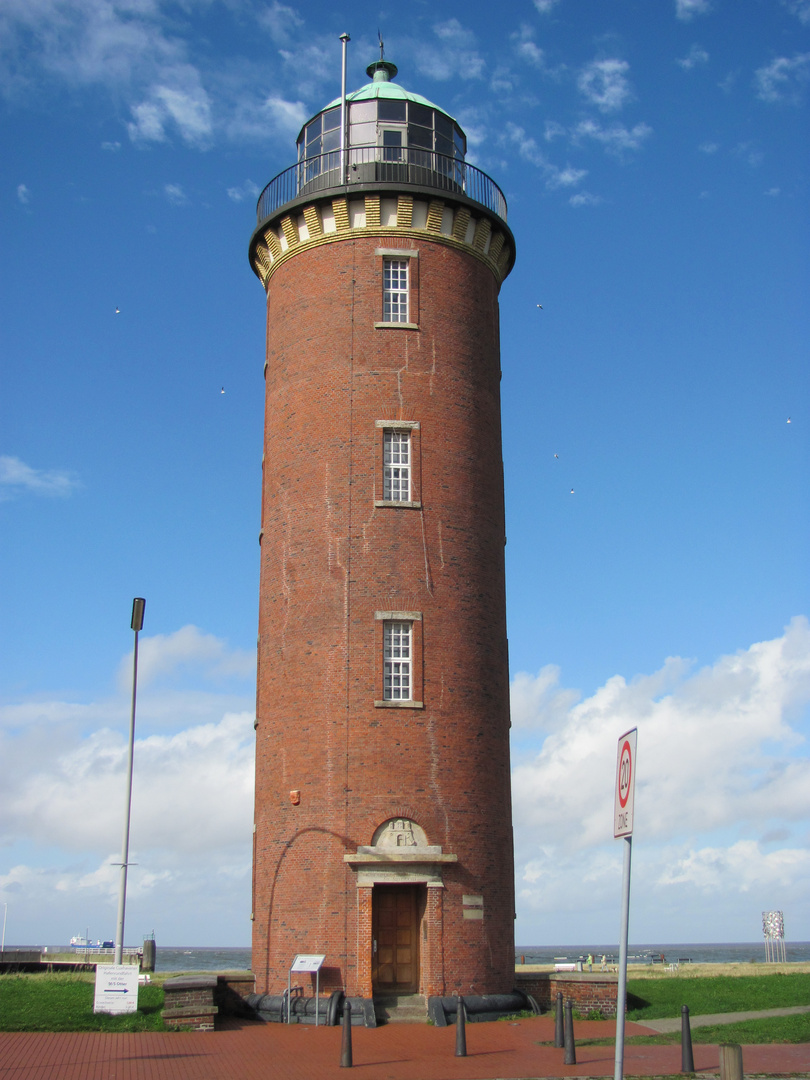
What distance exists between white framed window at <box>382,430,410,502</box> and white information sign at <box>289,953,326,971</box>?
9654mm

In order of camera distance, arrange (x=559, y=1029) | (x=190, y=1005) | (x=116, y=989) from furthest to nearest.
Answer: (x=116, y=989), (x=190, y=1005), (x=559, y=1029)

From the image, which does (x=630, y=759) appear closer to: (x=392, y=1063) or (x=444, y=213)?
(x=392, y=1063)

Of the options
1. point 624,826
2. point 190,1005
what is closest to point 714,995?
point 190,1005

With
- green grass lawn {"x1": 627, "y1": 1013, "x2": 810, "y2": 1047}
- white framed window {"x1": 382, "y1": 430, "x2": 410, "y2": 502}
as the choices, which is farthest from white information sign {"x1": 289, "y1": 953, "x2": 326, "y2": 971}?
white framed window {"x1": 382, "y1": 430, "x2": 410, "y2": 502}

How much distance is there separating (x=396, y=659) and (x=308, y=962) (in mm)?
6296

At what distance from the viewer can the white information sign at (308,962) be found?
19.7 metres

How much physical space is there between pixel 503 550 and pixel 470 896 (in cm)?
806

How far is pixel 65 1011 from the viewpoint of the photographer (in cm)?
1953

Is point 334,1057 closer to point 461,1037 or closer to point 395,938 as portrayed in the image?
point 461,1037

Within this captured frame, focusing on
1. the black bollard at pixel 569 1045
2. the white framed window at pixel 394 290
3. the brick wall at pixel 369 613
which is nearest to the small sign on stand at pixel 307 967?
the brick wall at pixel 369 613

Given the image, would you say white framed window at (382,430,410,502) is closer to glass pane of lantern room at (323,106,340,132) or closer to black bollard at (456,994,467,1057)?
glass pane of lantern room at (323,106,340,132)

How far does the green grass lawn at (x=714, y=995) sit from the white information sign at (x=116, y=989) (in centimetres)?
963

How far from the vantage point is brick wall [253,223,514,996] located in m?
21.5

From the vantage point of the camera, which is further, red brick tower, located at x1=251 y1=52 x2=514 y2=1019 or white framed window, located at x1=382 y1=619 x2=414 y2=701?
white framed window, located at x1=382 y1=619 x2=414 y2=701
